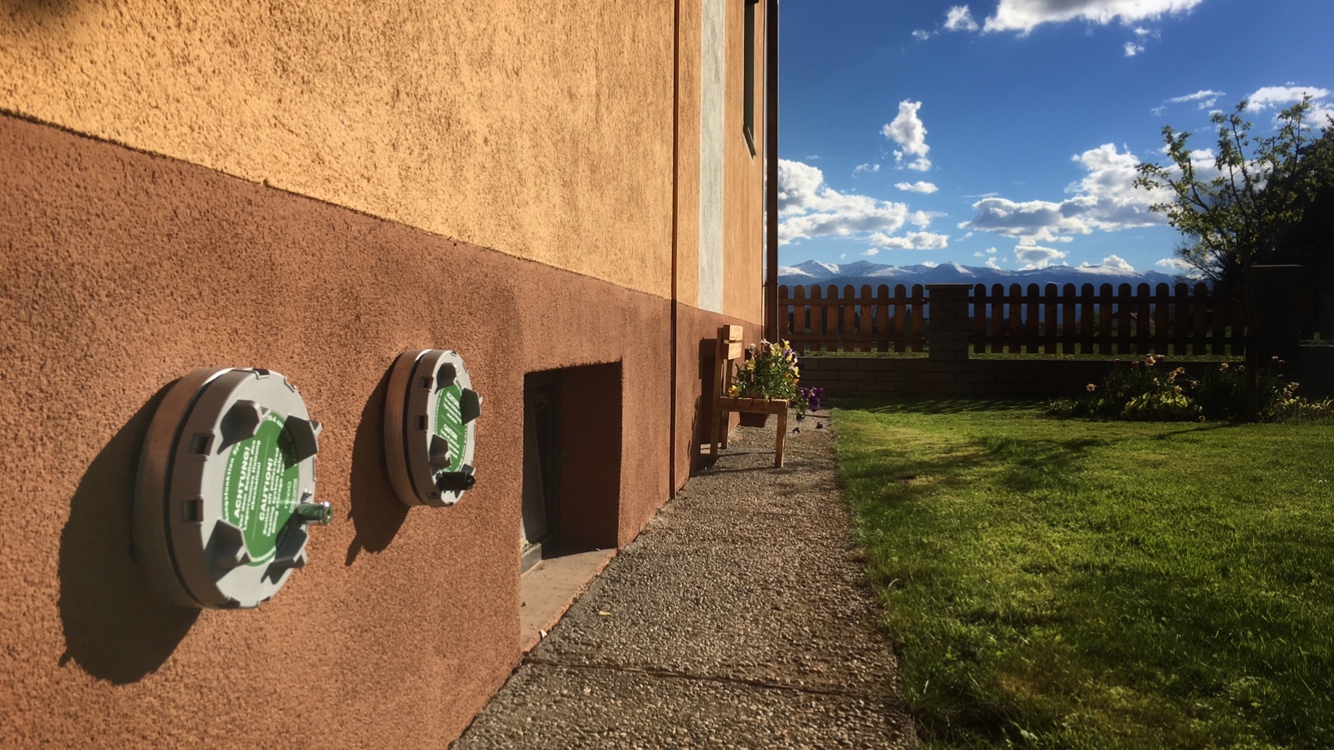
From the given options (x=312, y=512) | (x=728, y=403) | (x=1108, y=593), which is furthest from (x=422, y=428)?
(x=728, y=403)

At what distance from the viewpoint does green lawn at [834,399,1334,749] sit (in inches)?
91.1

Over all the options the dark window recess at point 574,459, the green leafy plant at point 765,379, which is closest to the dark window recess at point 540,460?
the dark window recess at point 574,459

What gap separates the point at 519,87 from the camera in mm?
2477

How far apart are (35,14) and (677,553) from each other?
10.8ft

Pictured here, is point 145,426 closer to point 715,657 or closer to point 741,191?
A: point 715,657

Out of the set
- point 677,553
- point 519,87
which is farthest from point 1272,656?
point 519,87

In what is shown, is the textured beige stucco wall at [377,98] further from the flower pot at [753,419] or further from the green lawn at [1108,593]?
the flower pot at [753,419]

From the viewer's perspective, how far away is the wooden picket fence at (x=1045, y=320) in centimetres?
1333

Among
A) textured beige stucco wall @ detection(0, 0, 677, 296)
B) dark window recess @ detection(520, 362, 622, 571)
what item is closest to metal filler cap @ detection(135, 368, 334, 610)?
textured beige stucco wall @ detection(0, 0, 677, 296)

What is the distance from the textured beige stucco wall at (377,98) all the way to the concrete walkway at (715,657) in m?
1.31

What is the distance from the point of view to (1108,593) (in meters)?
3.34

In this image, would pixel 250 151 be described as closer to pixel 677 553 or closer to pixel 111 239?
pixel 111 239

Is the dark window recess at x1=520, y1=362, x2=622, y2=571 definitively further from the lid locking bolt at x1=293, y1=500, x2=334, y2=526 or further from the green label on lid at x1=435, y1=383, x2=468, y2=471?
the lid locking bolt at x1=293, y1=500, x2=334, y2=526

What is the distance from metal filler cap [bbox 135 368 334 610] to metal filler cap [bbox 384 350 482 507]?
0.47 m
